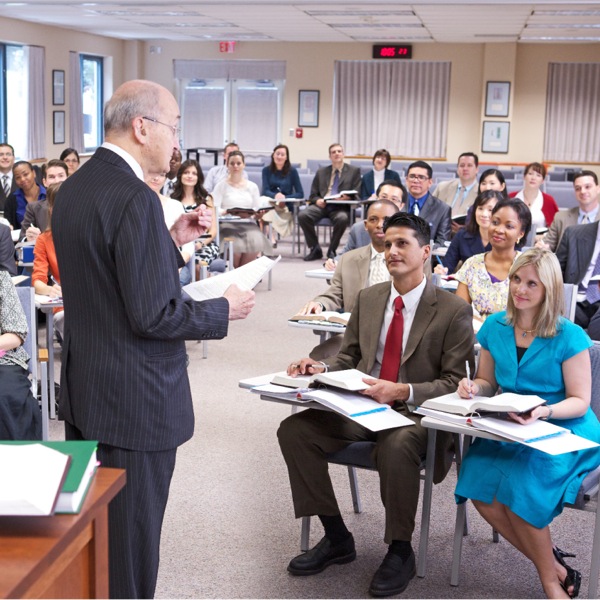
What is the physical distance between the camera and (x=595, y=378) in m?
3.36

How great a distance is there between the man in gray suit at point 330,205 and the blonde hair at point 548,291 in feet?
25.6

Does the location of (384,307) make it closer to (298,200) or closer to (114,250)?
(114,250)

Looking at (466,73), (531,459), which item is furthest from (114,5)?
(531,459)

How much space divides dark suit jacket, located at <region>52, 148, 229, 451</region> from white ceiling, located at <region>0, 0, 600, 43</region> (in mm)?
7565

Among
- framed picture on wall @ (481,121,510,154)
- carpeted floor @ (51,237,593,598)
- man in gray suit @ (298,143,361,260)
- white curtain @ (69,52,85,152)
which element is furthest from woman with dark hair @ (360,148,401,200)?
carpeted floor @ (51,237,593,598)

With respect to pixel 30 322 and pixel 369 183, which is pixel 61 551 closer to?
pixel 30 322

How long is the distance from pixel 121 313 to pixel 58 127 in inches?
520

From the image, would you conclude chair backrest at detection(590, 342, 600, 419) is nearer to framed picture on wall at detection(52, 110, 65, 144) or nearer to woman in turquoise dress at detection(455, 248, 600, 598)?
woman in turquoise dress at detection(455, 248, 600, 598)

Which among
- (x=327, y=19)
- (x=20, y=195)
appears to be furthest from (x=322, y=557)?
(x=327, y=19)

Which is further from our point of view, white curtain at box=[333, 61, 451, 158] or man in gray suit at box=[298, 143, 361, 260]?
white curtain at box=[333, 61, 451, 158]

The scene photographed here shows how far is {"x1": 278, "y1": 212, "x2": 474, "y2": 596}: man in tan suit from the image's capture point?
10.6ft

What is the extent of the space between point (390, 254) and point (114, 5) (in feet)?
27.4

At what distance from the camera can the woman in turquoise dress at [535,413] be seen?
10.0 ft

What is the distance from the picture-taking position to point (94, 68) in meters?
16.4
